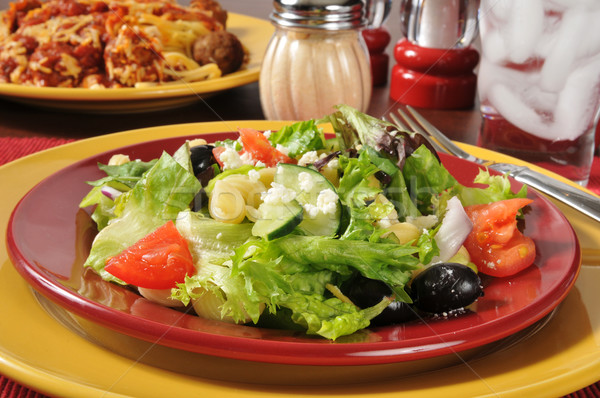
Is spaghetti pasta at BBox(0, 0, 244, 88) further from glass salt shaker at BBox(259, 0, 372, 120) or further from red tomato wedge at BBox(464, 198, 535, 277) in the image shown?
red tomato wedge at BBox(464, 198, 535, 277)

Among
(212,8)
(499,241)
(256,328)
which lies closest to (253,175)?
(256,328)

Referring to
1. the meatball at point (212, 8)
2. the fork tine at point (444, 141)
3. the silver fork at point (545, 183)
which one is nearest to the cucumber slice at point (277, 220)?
the silver fork at point (545, 183)

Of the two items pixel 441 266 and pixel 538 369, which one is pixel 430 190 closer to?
pixel 441 266

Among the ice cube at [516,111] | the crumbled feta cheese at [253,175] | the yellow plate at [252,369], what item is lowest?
the ice cube at [516,111]

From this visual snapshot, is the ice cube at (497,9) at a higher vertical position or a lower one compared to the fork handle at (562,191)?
higher

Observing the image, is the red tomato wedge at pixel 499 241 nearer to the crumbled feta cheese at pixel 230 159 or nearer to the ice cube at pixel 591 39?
the crumbled feta cheese at pixel 230 159

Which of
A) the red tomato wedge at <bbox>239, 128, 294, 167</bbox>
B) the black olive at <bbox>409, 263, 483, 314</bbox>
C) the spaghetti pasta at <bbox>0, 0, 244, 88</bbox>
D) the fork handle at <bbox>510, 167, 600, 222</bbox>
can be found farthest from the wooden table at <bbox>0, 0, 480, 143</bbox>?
the black olive at <bbox>409, 263, 483, 314</bbox>

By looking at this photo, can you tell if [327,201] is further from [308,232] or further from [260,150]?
[260,150]

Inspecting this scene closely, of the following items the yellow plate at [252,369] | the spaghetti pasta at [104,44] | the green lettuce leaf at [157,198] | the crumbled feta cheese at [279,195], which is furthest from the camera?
the spaghetti pasta at [104,44]
